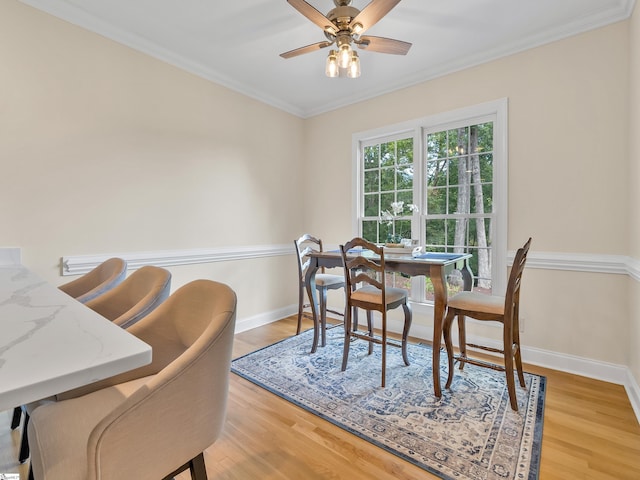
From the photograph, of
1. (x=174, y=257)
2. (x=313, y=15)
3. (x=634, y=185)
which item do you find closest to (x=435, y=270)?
(x=634, y=185)

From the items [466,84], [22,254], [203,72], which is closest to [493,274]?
[466,84]

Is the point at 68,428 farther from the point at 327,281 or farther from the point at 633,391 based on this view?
the point at 633,391

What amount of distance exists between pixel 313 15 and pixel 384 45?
1.82 ft

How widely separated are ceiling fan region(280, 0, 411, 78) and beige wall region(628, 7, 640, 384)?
150 cm

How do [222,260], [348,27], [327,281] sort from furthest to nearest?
[222,260] < [327,281] < [348,27]

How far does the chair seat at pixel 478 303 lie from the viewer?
6.57 feet

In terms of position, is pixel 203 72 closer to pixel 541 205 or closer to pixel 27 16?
pixel 27 16

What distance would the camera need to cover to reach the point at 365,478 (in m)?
1.45

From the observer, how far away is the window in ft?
9.40

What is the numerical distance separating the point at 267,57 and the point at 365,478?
3.23 meters

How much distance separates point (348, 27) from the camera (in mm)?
2004

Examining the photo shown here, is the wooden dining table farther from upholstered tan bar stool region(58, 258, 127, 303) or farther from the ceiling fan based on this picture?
upholstered tan bar stool region(58, 258, 127, 303)

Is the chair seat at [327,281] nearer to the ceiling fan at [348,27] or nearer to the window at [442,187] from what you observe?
the window at [442,187]

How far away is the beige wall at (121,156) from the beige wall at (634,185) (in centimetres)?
321
